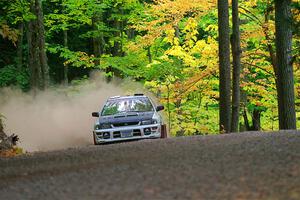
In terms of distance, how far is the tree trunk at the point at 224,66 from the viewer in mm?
19156

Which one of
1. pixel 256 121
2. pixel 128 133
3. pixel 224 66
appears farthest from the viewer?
pixel 256 121

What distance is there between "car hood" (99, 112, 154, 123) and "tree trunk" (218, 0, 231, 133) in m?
3.99

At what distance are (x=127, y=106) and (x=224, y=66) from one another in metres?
4.05

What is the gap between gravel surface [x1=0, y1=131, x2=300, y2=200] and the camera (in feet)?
22.5

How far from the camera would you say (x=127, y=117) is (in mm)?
16203

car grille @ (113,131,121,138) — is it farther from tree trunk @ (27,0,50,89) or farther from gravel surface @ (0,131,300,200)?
tree trunk @ (27,0,50,89)

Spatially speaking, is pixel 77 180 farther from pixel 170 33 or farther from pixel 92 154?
pixel 170 33

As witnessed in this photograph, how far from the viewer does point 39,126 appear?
94.4ft

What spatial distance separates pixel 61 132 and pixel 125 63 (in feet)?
17.0

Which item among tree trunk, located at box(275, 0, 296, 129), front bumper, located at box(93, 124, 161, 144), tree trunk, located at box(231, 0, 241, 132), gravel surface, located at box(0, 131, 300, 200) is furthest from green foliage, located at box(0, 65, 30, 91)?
gravel surface, located at box(0, 131, 300, 200)

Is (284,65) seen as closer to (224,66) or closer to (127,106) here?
(224,66)

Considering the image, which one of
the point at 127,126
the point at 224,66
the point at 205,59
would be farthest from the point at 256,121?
the point at 127,126

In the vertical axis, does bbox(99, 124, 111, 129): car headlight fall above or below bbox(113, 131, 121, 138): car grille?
above

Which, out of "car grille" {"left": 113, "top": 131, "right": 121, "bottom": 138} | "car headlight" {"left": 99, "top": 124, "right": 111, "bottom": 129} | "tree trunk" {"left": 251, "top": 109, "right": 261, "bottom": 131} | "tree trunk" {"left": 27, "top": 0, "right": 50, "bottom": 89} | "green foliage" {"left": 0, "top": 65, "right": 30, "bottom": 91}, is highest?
"tree trunk" {"left": 27, "top": 0, "right": 50, "bottom": 89}
